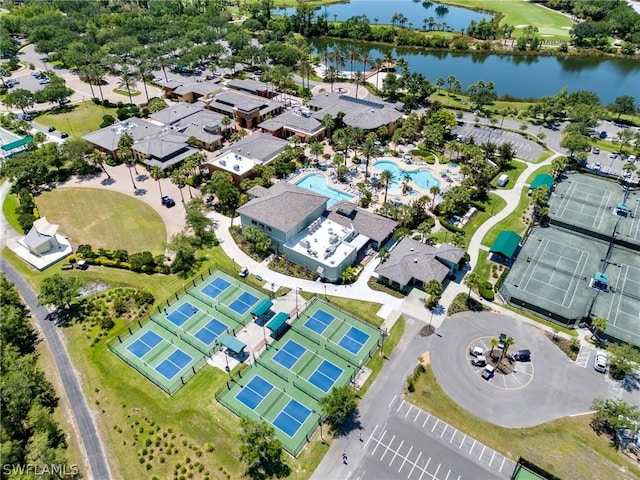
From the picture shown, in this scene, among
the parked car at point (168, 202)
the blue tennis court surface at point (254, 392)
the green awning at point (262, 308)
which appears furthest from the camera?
the parked car at point (168, 202)

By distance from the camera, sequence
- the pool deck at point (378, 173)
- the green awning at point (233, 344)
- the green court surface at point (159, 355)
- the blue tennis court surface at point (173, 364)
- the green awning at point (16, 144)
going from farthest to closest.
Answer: the green awning at point (16, 144) < the pool deck at point (378, 173) < the green awning at point (233, 344) < the blue tennis court surface at point (173, 364) < the green court surface at point (159, 355)

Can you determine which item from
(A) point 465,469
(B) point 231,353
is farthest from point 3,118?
(A) point 465,469

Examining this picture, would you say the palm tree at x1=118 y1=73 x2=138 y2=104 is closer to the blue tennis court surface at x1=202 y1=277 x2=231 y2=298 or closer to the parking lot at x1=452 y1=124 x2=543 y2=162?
the blue tennis court surface at x1=202 y1=277 x2=231 y2=298

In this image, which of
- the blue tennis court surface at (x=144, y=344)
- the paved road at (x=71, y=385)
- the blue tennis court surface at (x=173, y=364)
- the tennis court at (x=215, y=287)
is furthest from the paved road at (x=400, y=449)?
the blue tennis court surface at (x=144, y=344)

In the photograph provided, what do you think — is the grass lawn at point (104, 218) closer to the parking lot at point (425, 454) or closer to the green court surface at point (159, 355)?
the green court surface at point (159, 355)

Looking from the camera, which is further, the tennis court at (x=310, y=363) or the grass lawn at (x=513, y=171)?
the grass lawn at (x=513, y=171)

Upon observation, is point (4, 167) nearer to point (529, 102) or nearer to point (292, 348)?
point (292, 348)

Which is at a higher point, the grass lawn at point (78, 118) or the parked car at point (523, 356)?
the grass lawn at point (78, 118)
